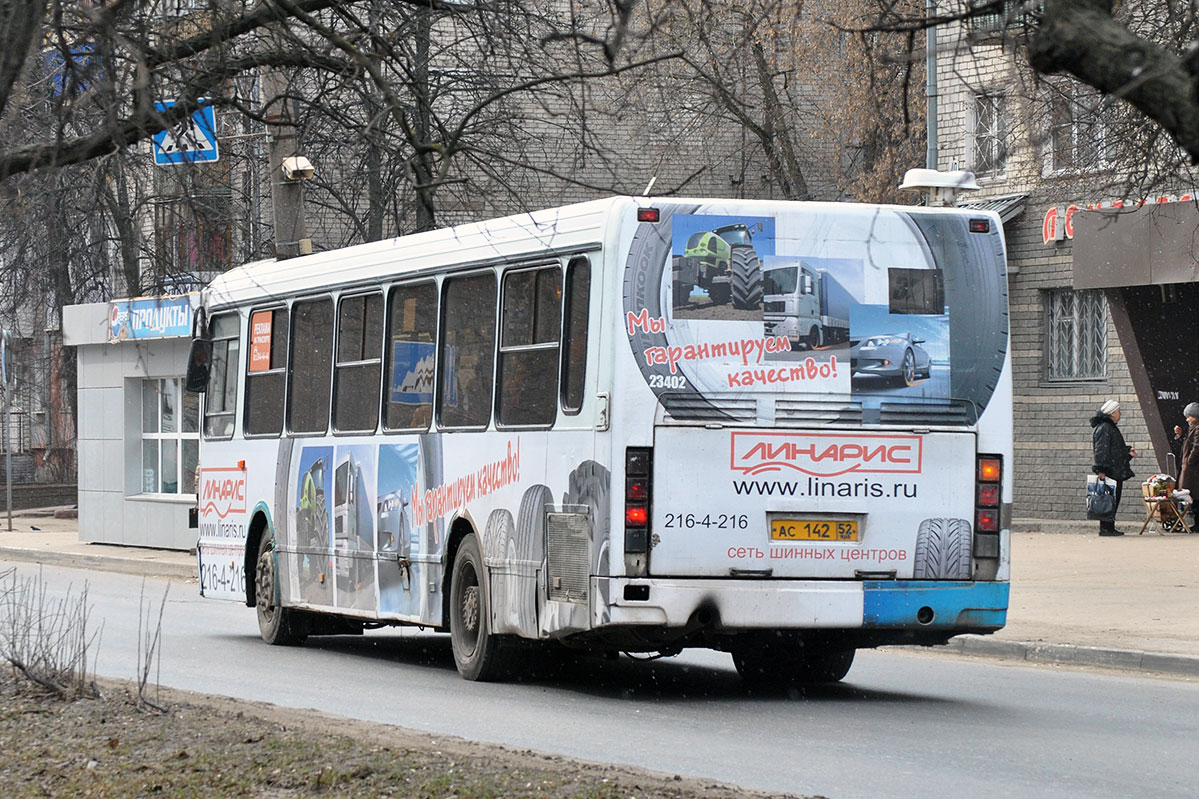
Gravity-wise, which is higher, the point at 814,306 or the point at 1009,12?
the point at 1009,12

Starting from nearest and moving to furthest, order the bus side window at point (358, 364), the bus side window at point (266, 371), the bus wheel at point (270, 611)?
the bus side window at point (358, 364), the bus side window at point (266, 371), the bus wheel at point (270, 611)

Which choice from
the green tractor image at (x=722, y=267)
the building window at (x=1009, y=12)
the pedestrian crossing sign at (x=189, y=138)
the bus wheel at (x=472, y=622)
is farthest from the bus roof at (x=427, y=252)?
the building window at (x=1009, y=12)

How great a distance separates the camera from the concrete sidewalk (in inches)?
544

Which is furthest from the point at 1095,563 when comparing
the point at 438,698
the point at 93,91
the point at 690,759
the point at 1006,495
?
the point at 93,91

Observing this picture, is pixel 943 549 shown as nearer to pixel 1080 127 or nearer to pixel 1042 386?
pixel 1080 127

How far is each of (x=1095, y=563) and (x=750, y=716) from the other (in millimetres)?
11024

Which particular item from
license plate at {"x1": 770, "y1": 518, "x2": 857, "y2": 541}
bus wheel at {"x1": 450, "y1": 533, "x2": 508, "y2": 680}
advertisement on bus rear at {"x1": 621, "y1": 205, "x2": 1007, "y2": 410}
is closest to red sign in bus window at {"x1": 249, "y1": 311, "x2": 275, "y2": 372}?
bus wheel at {"x1": 450, "y1": 533, "x2": 508, "y2": 680}

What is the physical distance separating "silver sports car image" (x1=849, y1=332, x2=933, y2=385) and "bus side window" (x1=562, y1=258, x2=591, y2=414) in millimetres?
1529

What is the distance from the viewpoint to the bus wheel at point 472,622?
38.8ft

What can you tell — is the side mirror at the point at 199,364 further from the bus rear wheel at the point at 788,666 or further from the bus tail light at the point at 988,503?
the bus tail light at the point at 988,503

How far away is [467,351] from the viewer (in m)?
12.1

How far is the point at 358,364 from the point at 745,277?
382cm

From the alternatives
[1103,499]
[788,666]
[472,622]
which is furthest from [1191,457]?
[472,622]

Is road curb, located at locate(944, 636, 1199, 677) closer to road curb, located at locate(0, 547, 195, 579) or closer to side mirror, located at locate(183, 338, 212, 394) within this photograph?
side mirror, located at locate(183, 338, 212, 394)
